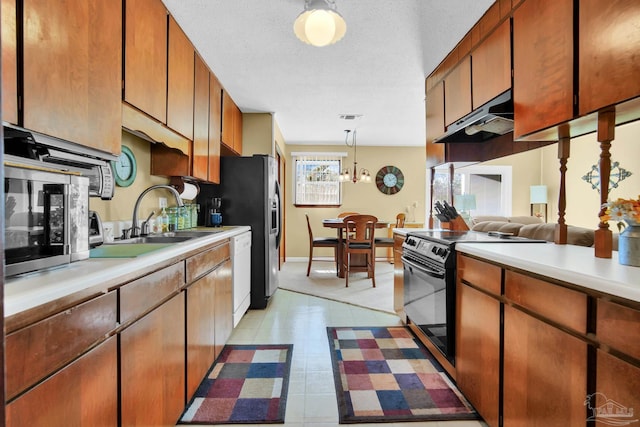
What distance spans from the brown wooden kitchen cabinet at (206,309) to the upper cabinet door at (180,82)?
0.90 m

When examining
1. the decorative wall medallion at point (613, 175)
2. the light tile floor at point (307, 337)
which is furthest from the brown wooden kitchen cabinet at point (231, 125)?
the decorative wall medallion at point (613, 175)

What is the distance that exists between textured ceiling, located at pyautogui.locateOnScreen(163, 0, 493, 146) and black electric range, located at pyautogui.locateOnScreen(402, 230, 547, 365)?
146 cm

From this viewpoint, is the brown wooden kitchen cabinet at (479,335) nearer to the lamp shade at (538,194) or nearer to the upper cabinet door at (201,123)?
the upper cabinet door at (201,123)

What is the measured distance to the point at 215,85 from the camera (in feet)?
10.3

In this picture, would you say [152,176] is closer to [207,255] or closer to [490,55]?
[207,255]

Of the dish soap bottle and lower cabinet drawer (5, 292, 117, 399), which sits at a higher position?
the dish soap bottle

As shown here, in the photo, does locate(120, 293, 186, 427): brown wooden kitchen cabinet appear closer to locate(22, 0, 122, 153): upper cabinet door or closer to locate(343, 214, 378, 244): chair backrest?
locate(22, 0, 122, 153): upper cabinet door

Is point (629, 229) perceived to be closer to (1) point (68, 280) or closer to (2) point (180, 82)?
(1) point (68, 280)

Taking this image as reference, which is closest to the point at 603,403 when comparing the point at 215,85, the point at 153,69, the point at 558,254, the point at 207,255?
the point at 558,254

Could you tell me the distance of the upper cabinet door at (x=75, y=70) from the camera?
103 centimetres

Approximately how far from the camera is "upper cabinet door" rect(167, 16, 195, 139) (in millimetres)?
2105

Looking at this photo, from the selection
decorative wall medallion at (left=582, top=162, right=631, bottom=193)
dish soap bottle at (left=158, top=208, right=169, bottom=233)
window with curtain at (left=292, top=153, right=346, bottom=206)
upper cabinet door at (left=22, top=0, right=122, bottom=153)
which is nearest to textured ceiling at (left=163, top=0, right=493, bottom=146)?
upper cabinet door at (left=22, top=0, right=122, bottom=153)

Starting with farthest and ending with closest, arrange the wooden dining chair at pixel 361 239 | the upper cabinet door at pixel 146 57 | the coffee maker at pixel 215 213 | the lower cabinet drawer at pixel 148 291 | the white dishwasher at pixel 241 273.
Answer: the wooden dining chair at pixel 361 239
the coffee maker at pixel 215 213
the white dishwasher at pixel 241 273
the upper cabinet door at pixel 146 57
the lower cabinet drawer at pixel 148 291

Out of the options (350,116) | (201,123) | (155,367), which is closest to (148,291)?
(155,367)
